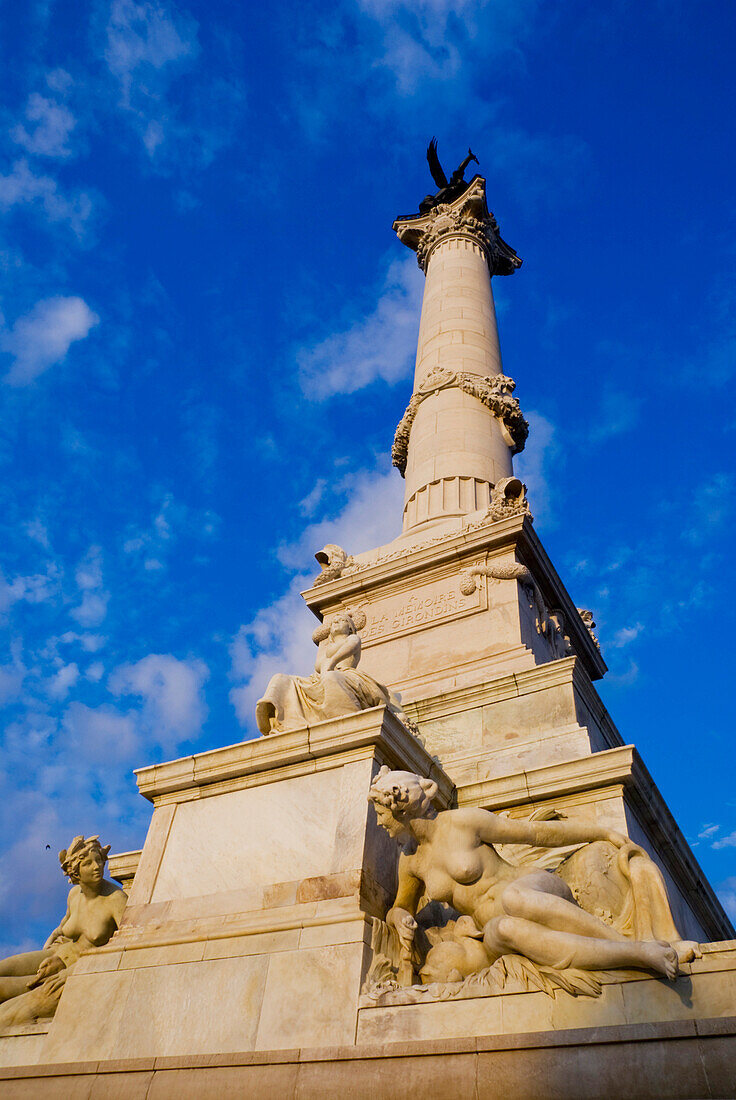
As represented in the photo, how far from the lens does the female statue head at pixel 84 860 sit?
10.4 metres

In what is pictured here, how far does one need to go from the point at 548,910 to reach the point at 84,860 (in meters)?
6.21

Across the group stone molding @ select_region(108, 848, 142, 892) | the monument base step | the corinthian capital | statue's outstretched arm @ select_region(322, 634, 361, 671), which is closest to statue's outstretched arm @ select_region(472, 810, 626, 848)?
the monument base step

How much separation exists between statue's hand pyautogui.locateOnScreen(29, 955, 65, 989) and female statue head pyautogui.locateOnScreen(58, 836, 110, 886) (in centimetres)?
93

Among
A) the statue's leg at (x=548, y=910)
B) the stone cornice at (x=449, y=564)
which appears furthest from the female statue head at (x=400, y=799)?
the stone cornice at (x=449, y=564)

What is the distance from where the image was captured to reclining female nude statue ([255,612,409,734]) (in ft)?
34.9

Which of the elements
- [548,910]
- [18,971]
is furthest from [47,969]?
[548,910]

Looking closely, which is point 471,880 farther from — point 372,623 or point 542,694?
point 372,623

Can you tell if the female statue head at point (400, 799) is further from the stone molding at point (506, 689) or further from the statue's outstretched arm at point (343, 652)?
the stone molding at point (506, 689)

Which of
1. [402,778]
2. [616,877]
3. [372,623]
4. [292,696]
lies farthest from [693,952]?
[372,623]

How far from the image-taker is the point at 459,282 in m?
28.2

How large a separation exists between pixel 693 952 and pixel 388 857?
3301 millimetres

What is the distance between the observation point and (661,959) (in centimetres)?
618

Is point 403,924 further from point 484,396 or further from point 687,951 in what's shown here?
point 484,396

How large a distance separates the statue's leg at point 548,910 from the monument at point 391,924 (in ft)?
0.06
